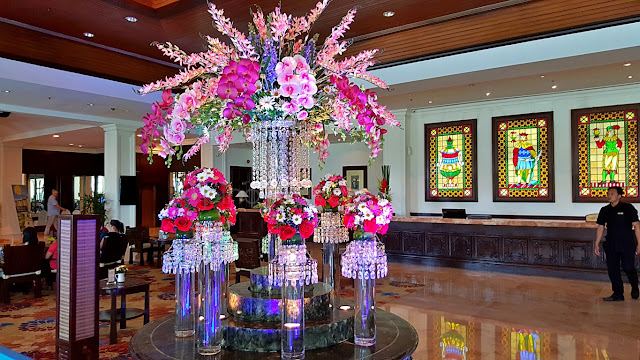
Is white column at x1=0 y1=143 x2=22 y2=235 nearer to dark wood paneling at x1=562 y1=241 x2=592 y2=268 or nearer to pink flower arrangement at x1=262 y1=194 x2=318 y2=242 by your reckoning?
dark wood paneling at x1=562 y1=241 x2=592 y2=268

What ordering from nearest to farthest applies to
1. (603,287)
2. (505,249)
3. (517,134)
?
1. (603,287)
2. (505,249)
3. (517,134)

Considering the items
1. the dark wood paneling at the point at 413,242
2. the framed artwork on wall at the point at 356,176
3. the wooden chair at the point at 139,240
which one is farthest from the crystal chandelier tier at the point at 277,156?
the framed artwork on wall at the point at 356,176

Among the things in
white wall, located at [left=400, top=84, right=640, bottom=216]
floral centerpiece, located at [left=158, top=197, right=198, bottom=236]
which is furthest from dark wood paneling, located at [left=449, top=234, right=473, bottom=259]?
floral centerpiece, located at [left=158, top=197, right=198, bottom=236]

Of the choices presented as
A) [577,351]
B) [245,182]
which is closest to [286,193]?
[577,351]

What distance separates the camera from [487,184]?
11.3m

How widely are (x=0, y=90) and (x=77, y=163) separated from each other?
41.8 feet

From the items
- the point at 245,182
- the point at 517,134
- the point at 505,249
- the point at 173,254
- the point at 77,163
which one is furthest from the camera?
the point at 77,163

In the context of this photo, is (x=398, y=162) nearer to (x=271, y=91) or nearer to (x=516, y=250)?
(x=516, y=250)

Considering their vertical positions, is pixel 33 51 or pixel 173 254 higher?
pixel 33 51

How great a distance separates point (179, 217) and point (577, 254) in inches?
324

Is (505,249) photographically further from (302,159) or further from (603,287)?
(302,159)

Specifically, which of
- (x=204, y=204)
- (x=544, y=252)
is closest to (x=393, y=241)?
(x=544, y=252)

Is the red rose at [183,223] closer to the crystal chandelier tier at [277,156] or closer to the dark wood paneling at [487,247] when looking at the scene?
the crystal chandelier tier at [277,156]

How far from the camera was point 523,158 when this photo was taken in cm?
1080
